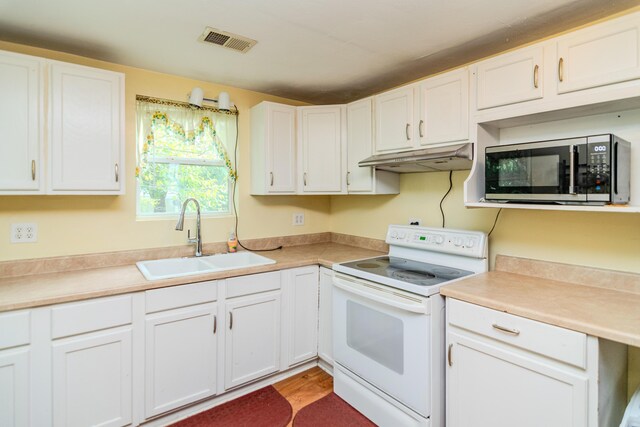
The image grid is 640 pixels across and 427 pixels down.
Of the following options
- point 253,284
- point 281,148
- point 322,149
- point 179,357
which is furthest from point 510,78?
point 179,357

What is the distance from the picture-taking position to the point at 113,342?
1.74 metres

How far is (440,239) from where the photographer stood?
2197mm

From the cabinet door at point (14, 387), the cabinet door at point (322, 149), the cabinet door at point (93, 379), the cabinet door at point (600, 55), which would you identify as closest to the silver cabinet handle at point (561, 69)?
the cabinet door at point (600, 55)

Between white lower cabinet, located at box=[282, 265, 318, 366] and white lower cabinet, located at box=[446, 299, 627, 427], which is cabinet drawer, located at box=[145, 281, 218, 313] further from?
white lower cabinet, located at box=[446, 299, 627, 427]

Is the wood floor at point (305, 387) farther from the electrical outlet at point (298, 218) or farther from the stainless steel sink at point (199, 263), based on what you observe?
the electrical outlet at point (298, 218)

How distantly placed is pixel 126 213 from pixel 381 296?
5.91ft

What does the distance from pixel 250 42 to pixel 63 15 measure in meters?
0.91

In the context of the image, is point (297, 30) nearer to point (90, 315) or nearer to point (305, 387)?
point (90, 315)

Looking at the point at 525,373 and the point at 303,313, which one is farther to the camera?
the point at 303,313

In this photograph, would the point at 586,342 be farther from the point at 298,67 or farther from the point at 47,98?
the point at 47,98

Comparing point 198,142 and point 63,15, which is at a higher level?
point 63,15

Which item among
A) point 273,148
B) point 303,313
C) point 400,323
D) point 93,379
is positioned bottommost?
point 93,379

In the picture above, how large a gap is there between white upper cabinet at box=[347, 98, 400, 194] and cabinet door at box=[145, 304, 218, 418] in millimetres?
1404

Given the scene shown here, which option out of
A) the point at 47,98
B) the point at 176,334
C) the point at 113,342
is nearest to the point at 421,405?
the point at 176,334
